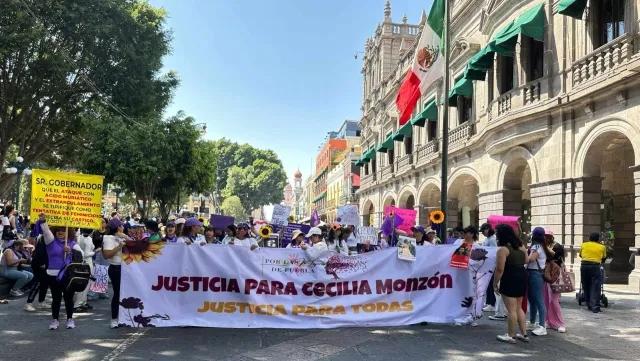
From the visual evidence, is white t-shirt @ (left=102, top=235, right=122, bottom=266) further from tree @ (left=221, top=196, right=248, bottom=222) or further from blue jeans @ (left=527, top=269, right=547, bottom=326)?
tree @ (left=221, top=196, right=248, bottom=222)

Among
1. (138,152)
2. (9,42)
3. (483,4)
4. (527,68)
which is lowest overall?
(138,152)

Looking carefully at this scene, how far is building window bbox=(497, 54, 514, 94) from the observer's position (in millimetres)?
19234

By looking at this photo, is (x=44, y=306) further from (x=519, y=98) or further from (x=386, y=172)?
(x=386, y=172)

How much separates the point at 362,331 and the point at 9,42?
19452 mm

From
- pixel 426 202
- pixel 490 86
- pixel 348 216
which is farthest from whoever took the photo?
pixel 426 202

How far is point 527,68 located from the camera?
1750cm

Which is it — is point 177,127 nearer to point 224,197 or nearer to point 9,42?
point 9,42

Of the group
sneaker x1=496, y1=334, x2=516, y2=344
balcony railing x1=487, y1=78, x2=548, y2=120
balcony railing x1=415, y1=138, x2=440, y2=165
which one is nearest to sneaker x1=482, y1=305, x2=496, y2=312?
sneaker x1=496, y1=334, x2=516, y2=344

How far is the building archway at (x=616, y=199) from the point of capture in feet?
48.4

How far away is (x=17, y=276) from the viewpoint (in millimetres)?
10547

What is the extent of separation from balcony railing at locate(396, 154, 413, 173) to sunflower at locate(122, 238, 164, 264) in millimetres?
23291

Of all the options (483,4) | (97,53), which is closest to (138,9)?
(97,53)

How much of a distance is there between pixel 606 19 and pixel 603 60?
5.76 feet

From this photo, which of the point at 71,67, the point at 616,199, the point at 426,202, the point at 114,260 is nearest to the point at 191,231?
the point at 114,260
